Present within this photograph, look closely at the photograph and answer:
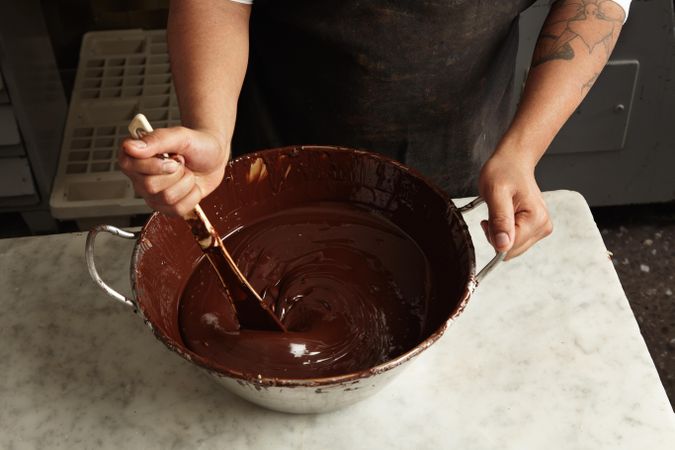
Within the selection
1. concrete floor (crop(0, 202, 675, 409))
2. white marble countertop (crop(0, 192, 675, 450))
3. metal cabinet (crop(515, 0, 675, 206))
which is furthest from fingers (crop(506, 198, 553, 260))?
concrete floor (crop(0, 202, 675, 409))

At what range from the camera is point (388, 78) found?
1344mm

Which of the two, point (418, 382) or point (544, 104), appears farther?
point (544, 104)

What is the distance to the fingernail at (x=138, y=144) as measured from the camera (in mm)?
860

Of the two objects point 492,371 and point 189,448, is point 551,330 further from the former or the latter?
point 189,448

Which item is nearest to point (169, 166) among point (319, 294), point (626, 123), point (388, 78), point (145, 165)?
point (145, 165)

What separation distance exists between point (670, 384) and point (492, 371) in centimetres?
127

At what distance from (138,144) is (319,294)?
0.38m

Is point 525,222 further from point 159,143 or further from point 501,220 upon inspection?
point 159,143

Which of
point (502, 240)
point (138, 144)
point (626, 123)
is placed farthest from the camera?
point (626, 123)

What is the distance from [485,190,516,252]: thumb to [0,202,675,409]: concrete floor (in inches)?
52.4

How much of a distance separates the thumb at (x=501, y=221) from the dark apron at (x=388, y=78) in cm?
35

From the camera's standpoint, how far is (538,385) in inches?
42.4

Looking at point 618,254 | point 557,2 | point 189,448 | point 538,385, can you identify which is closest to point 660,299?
point 618,254

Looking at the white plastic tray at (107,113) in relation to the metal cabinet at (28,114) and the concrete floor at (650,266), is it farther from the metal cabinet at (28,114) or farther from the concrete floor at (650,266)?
the concrete floor at (650,266)
